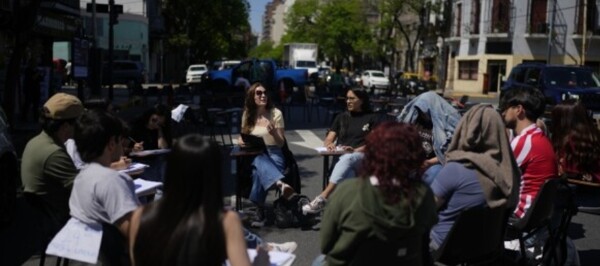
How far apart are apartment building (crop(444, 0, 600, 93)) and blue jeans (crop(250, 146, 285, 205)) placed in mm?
38258

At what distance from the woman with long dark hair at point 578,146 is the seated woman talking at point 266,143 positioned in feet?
8.84

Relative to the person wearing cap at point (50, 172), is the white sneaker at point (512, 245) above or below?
below

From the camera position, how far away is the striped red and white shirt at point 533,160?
5172mm

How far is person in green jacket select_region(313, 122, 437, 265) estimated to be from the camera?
120 inches

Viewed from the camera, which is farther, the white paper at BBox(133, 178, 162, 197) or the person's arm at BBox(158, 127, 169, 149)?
the person's arm at BBox(158, 127, 169, 149)

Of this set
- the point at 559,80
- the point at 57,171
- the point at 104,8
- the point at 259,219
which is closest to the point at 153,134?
the point at 259,219

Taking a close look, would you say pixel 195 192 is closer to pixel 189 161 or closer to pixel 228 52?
pixel 189 161

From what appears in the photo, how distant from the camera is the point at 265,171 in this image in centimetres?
704

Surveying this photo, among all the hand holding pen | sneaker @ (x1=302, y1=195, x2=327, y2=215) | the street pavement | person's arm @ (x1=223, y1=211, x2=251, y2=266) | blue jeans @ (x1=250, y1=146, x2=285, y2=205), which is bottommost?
the street pavement

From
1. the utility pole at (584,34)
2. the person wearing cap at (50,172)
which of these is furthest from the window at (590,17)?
the person wearing cap at (50,172)

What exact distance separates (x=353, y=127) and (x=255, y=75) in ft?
72.0

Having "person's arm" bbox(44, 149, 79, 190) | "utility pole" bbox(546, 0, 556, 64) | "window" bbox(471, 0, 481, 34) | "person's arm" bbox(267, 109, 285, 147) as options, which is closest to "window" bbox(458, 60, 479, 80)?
"window" bbox(471, 0, 481, 34)

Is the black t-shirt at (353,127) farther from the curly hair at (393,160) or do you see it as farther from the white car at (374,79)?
the white car at (374,79)

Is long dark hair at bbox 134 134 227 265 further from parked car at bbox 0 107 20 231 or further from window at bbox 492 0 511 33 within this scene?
window at bbox 492 0 511 33
